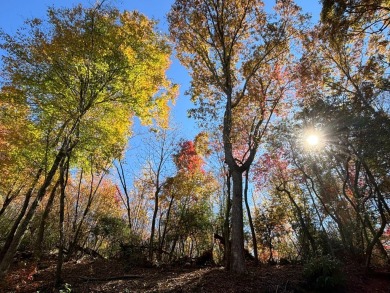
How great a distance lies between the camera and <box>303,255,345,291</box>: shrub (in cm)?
730

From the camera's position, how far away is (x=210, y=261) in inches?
456

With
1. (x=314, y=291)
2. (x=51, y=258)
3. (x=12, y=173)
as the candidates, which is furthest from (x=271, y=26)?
(x=51, y=258)

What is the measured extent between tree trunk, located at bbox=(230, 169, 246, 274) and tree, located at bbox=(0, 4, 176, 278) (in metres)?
4.32

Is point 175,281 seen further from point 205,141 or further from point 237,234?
point 205,141

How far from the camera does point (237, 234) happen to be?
27.4 ft

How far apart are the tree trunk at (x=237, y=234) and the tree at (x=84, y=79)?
4317mm

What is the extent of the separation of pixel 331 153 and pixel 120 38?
437 inches

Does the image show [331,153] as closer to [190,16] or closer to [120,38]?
[190,16]

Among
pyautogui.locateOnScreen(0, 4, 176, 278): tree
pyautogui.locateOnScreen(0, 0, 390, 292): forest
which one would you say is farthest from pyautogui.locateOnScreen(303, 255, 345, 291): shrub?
pyautogui.locateOnScreen(0, 4, 176, 278): tree

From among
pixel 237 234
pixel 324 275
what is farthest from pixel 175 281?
pixel 324 275

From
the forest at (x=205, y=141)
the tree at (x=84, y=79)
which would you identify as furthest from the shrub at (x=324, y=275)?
the tree at (x=84, y=79)

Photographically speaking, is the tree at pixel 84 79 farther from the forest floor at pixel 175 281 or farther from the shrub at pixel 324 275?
the shrub at pixel 324 275

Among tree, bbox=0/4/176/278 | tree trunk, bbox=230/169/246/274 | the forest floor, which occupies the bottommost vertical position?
the forest floor

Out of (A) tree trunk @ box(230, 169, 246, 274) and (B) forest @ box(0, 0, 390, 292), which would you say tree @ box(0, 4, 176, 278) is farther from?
(A) tree trunk @ box(230, 169, 246, 274)
